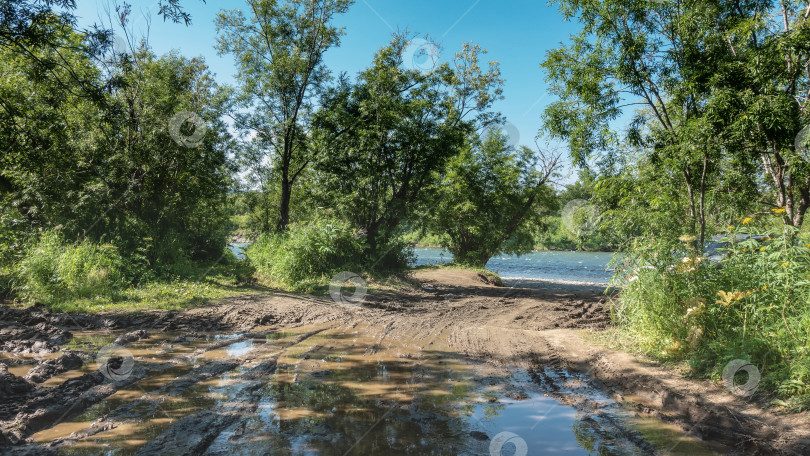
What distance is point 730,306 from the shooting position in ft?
18.6

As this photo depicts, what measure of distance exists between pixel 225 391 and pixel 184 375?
905 mm

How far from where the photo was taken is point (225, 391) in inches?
201

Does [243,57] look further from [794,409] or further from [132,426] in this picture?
[794,409]

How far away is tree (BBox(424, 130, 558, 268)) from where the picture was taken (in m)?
24.9


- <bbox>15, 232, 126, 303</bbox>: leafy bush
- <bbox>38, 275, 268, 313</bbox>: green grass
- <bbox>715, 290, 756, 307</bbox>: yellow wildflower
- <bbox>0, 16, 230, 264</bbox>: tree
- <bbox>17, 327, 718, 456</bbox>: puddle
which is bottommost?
<bbox>17, 327, 718, 456</bbox>: puddle

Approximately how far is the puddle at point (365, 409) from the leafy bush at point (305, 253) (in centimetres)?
651

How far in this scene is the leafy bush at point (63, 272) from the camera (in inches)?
393

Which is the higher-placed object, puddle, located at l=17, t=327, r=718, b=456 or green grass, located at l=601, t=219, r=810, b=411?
green grass, located at l=601, t=219, r=810, b=411

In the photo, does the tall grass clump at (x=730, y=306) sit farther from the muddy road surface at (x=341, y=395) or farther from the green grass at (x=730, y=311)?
the muddy road surface at (x=341, y=395)

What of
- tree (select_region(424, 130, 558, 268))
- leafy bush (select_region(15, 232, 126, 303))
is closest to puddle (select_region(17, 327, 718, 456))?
leafy bush (select_region(15, 232, 126, 303))

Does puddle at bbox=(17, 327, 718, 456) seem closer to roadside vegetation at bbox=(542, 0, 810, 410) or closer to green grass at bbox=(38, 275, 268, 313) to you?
roadside vegetation at bbox=(542, 0, 810, 410)

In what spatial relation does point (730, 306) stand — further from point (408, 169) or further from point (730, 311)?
point (408, 169)

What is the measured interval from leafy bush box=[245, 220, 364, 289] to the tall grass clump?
9095mm

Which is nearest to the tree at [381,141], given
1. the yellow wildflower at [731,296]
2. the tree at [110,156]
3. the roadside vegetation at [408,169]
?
the roadside vegetation at [408,169]
